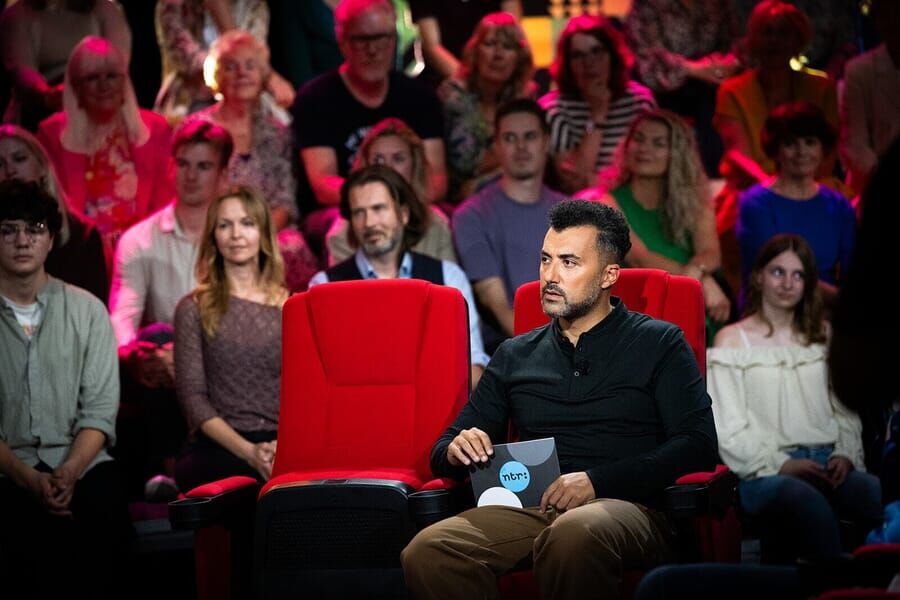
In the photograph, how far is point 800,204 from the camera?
540cm

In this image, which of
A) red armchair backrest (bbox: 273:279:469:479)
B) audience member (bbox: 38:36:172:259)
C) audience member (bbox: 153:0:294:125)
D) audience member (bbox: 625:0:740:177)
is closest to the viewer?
red armchair backrest (bbox: 273:279:469:479)

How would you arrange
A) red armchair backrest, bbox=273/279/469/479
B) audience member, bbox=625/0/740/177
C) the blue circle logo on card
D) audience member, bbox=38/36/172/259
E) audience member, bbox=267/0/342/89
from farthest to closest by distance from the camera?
audience member, bbox=267/0/342/89
audience member, bbox=625/0/740/177
audience member, bbox=38/36/172/259
red armchair backrest, bbox=273/279/469/479
the blue circle logo on card

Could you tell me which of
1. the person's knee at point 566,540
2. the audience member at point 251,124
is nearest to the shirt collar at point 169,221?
the audience member at point 251,124

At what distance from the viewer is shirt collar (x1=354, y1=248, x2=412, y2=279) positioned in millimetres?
4691

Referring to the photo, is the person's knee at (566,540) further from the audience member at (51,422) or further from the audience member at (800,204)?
the audience member at (800,204)

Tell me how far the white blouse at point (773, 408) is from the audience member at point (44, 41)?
3225 mm

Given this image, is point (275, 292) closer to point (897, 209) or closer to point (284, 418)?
point (284, 418)

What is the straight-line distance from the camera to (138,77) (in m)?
6.48

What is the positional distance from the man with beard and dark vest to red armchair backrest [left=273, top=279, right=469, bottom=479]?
2.94 ft

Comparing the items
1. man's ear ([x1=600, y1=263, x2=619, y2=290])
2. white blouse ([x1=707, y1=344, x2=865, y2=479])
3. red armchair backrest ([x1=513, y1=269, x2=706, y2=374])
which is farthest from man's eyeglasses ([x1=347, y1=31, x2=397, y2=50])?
man's ear ([x1=600, y1=263, x2=619, y2=290])

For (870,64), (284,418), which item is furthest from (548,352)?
(870,64)

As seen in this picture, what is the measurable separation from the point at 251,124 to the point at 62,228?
115 centimetres

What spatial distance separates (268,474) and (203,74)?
2.60 meters

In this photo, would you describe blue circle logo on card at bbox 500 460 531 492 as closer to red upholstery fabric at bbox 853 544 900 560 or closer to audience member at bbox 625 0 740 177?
red upholstery fabric at bbox 853 544 900 560
